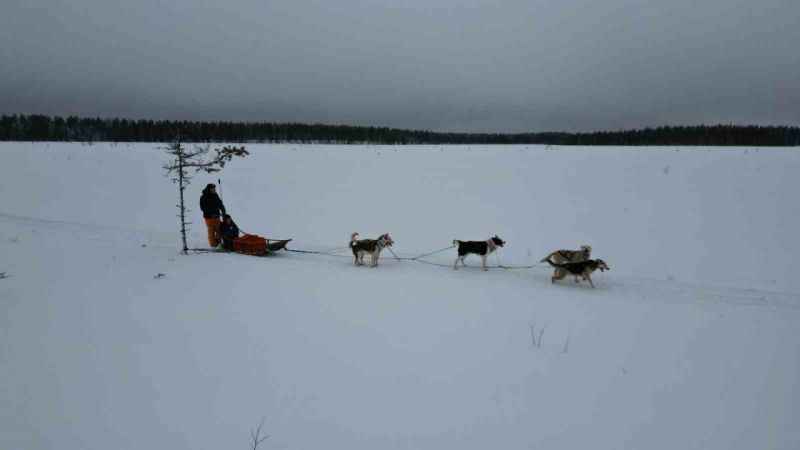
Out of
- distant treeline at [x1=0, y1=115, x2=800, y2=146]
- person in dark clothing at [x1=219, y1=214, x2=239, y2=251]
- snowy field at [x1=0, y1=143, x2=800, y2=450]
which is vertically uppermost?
distant treeline at [x1=0, y1=115, x2=800, y2=146]

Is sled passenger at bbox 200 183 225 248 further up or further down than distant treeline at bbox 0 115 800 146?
further down

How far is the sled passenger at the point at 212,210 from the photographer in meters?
10.9

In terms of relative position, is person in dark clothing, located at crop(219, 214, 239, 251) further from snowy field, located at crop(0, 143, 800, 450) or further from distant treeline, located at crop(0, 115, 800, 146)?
distant treeline, located at crop(0, 115, 800, 146)

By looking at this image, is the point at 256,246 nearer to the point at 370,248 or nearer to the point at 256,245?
the point at 256,245

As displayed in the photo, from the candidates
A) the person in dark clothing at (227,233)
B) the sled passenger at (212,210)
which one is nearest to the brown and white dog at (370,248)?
the person in dark clothing at (227,233)

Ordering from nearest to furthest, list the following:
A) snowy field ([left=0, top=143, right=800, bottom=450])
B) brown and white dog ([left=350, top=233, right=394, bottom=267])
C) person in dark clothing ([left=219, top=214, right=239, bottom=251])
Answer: snowy field ([left=0, top=143, right=800, bottom=450]) < brown and white dog ([left=350, top=233, right=394, bottom=267]) < person in dark clothing ([left=219, top=214, right=239, bottom=251])

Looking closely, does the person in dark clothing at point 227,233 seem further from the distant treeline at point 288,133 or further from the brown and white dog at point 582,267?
the distant treeline at point 288,133

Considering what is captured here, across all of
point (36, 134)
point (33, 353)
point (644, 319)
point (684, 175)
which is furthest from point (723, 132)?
point (36, 134)

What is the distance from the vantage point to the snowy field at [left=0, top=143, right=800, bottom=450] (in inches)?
137

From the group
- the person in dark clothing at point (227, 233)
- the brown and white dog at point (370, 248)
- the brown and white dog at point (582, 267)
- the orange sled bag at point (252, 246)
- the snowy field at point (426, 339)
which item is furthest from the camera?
the person in dark clothing at point (227, 233)

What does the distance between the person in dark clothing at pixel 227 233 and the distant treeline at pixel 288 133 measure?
4534cm

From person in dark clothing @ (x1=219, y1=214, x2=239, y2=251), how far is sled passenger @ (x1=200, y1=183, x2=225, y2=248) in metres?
0.34

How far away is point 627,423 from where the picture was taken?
12.0ft

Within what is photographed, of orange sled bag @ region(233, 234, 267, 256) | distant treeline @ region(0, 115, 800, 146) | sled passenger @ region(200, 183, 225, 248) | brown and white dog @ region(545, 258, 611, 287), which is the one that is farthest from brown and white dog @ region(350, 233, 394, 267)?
distant treeline @ region(0, 115, 800, 146)
